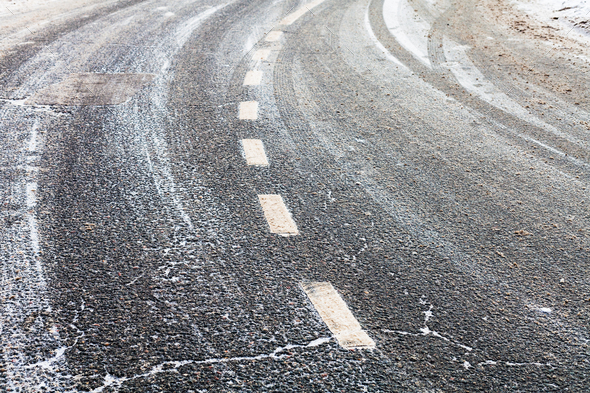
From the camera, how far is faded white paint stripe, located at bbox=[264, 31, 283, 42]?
7.45 meters

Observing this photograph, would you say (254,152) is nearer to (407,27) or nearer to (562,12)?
(407,27)

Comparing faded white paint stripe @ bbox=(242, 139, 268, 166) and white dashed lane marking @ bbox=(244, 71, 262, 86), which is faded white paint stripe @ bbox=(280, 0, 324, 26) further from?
faded white paint stripe @ bbox=(242, 139, 268, 166)

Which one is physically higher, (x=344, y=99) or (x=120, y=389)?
(x=344, y=99)

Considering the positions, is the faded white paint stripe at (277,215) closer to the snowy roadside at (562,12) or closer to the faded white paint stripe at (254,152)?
the faded white paint stripe at (254,152)

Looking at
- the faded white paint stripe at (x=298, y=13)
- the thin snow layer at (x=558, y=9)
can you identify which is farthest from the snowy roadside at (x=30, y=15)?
the thin snow layer at (x=558, y=9)

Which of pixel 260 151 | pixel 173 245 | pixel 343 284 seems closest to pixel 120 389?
pixel 173 245

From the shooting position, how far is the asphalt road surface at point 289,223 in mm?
2256

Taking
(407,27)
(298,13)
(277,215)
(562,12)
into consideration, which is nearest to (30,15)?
(298,13)

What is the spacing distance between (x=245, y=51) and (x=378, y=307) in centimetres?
508

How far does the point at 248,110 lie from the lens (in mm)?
4945

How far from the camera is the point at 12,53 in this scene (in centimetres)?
626

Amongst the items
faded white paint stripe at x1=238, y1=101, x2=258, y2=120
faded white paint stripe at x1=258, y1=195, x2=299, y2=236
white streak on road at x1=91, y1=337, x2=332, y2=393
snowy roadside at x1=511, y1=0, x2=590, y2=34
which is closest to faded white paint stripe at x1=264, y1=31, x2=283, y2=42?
faded white paint stripe at x1=238, y1=101, x2=258, y2=120

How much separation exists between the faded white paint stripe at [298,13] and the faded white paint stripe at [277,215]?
223 inches

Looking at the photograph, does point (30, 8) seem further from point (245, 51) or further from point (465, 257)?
point (465, 257)
